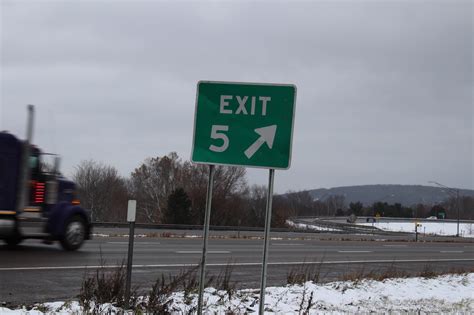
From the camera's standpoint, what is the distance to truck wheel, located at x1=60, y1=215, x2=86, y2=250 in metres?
14.9

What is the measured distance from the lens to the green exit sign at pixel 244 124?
556 centimetres

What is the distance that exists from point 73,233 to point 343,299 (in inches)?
312

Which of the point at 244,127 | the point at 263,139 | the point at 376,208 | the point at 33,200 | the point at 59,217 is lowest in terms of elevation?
the point at 59,217

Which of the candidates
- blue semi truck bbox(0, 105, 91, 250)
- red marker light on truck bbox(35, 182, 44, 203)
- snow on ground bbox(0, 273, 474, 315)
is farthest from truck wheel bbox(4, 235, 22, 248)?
snow on ground bbox(0, 273, 474, 315)

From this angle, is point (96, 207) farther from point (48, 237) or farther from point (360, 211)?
point (360, 211)

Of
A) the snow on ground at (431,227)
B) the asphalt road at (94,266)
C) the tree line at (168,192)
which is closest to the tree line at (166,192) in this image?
the tree line at (168,192)

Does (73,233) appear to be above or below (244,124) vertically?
below

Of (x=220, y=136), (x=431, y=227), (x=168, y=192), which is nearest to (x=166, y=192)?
(x=168, y=192)

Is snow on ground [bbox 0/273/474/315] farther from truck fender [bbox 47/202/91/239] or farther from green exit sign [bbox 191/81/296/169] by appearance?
truck fender [bbox 47/202/91/239]

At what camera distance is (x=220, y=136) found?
5711 millimetres

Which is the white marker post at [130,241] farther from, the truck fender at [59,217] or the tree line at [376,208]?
the tree line at [376,208]

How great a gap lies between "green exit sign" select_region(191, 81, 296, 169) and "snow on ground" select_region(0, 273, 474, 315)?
2339mm

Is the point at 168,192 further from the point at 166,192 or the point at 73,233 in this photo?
the point at 73,233

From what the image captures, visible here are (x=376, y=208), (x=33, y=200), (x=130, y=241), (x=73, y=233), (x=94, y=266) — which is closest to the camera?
(x=130, y=241)
